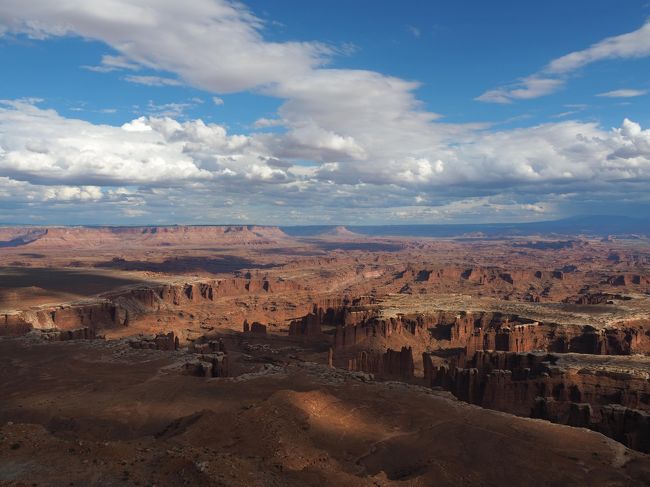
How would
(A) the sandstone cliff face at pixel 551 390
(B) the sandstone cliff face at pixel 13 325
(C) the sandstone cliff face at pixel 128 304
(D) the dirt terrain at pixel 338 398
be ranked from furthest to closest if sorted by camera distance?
(C) the sandstone cliff face at pixel 128 304 < (B) the sandstone cliff face at pixel 13 325 < (A) the sandstone cliff face at pixel 551 390 < (D) the dirt terrain at pixel 338 398

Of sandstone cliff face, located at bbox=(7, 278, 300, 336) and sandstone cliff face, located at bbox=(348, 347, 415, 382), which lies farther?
sandstone cliff face, located at bbox=(7, 278, 300, 336)

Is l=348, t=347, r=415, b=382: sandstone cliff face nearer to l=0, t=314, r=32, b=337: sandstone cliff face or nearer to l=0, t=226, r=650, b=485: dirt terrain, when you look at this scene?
l=0, t=226, r=650, b=485: dirt terrain

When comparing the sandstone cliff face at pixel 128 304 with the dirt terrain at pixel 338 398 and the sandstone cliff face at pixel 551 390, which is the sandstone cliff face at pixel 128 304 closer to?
the dirt terrain at pixel 338 398

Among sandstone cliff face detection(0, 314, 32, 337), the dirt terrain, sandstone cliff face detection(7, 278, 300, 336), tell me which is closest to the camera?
the dirt terrain

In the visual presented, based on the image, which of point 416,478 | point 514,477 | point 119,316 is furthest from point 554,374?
point 119,316

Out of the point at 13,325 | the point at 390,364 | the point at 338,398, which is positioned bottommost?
the point at 390,364

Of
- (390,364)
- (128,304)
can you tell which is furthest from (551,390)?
(128,304)

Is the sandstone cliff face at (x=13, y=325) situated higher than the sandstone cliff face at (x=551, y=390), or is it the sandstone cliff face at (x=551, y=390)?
the sandstone cliff face at (x=551, y=390)

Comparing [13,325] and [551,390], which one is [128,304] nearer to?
[13,325]

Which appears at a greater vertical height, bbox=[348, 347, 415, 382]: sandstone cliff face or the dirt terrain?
the dirt terrain

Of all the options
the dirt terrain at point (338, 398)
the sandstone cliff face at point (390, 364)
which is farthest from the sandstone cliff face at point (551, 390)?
the sandstone cliff face at point (390, 364)

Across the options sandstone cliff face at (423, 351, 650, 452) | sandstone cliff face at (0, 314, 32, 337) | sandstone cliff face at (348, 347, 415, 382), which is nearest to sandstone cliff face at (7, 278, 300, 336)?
sandstone cliff face at (0, 314, 32, 337)

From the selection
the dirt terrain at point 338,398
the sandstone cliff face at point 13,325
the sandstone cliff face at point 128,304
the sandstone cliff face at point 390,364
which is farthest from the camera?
the sandstone cliff face at point 128,304
